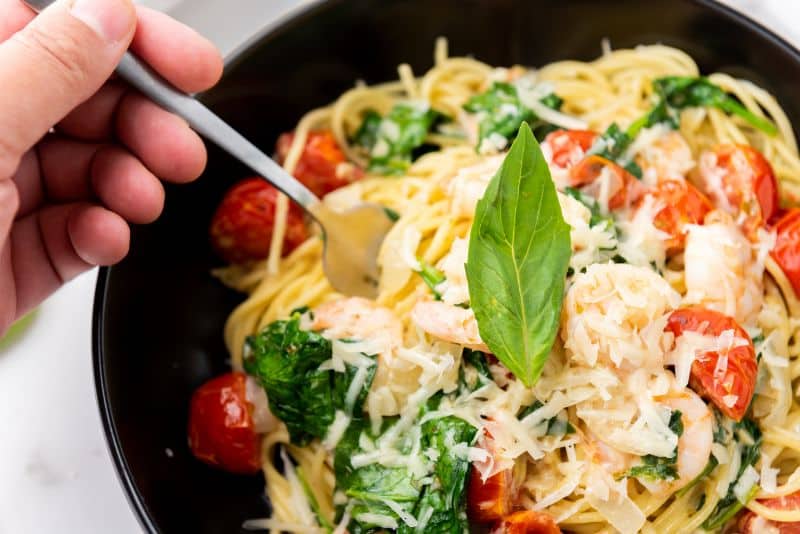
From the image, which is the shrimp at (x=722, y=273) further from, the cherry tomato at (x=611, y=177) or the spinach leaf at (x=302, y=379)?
the spinach leaf at (x=302, y=379)

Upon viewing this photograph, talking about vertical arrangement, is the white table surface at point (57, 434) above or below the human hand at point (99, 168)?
below

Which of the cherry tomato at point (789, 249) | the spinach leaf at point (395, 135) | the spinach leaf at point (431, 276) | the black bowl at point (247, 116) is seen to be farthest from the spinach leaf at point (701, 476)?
the spinach leaf at point (395, 135)

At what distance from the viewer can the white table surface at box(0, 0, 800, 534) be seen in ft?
10.5

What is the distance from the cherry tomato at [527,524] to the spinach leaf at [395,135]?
4.99ft

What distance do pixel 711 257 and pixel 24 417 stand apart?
2.54 meters

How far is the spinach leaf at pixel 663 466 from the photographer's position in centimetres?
262

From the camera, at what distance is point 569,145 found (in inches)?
127

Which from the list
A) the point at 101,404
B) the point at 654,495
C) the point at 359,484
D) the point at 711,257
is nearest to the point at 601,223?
the point at 711,257

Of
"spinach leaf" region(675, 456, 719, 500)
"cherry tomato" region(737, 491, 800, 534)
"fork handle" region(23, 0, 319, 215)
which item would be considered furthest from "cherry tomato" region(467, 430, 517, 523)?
"fork handle" region(23, 0, 319, 215)

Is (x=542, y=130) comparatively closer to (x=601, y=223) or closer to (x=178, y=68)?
(x=601, y=223)

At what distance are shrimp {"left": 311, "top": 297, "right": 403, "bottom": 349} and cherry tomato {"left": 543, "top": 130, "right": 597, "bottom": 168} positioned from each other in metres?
0.83

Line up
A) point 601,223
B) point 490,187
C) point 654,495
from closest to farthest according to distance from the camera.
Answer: point 490,187
point 654,495
point 601,223

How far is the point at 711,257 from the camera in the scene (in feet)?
9.46

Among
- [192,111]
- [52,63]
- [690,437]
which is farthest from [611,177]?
[52,63]
